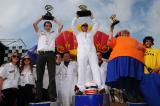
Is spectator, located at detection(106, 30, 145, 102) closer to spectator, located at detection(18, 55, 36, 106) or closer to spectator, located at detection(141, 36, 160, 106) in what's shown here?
spectator, located at detection(141, 36, 160, 106)

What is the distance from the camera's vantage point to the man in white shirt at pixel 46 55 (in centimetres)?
653

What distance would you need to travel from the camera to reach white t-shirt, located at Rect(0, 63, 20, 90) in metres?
6.88

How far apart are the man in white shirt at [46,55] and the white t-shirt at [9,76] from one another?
579 mm

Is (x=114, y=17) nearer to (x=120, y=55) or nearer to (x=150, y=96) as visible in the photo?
(x=120, y=55)

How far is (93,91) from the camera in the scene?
605cm

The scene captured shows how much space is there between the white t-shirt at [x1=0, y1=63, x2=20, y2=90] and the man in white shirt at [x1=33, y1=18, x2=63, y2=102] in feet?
1.90

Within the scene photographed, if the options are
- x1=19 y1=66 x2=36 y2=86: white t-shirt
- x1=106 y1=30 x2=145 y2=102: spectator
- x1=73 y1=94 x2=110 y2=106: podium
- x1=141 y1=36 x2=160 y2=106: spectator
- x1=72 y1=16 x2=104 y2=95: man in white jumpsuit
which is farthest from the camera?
x1=19 y1=66 x2=36 y2=86: white t-shirt

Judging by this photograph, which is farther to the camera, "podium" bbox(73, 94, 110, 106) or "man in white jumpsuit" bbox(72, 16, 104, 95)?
"man in white jumpsuit" bbox(72, 16, 104, 95)

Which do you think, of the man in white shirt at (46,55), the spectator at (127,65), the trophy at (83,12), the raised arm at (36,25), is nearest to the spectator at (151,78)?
the spectator at (127,65)

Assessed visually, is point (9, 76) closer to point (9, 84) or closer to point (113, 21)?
point (9, 84)

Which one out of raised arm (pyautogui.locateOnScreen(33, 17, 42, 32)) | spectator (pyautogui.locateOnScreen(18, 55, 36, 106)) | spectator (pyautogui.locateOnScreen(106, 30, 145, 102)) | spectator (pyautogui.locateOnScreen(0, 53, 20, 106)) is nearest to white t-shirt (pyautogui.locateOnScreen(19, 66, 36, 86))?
spectator (pyautogui.locateOnScreen(18, 55, 36, 106))

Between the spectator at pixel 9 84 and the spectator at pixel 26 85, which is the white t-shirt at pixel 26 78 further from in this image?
the spectator at pixel 9 84

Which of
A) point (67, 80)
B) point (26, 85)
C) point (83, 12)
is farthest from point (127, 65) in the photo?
point (26, 85)

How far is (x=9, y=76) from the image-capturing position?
6934 mm
